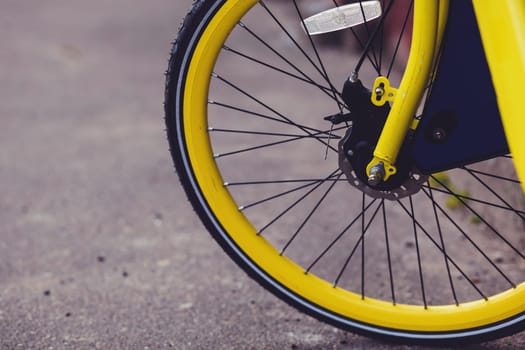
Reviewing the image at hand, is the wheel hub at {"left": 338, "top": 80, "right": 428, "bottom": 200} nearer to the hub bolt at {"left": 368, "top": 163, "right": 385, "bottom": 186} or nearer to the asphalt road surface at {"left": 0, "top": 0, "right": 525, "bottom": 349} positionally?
the hub bolt at {"left": 368, "top": 163, "right": 385, "bottom": 186}

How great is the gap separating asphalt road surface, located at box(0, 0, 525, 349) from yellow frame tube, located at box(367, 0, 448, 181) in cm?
62

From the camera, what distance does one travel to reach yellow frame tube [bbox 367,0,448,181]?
7.09 feet

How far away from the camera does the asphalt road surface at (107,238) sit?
2.76m

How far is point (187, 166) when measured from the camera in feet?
8.15

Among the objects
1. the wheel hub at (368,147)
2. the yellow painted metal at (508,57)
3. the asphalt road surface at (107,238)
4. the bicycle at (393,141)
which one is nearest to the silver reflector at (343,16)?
the bicycle at (393,141)

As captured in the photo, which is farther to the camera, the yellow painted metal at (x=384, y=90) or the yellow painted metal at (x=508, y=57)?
the yellow painted metal at (x=384, y=90)

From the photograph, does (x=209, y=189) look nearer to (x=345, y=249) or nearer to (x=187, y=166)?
(x=187, y=166)

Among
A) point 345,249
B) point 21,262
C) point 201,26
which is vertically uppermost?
point 201,26

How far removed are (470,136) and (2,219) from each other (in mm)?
2303

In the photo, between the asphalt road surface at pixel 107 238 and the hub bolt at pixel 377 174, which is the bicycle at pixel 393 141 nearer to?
the hub bolt at pixel 377 174

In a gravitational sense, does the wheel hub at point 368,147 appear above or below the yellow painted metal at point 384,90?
below

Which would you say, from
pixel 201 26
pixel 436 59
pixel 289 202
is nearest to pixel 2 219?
pixel 289 202

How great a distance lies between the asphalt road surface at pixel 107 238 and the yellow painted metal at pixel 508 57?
2.43 ft

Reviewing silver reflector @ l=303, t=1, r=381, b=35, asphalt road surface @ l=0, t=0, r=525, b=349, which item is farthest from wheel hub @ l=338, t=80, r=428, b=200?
asphalt road surface @ l=0, t=0, r=525, b=349
